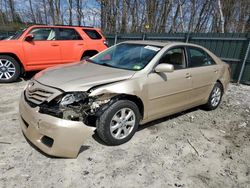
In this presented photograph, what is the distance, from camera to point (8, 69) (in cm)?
631

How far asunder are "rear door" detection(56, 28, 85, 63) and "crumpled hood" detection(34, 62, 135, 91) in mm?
3751

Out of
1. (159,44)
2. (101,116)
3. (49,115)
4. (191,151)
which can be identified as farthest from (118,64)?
(191,151)

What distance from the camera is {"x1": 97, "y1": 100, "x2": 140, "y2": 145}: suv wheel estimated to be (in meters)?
2.94

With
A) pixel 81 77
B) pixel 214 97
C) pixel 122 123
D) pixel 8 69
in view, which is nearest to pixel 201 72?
pixel 214 97

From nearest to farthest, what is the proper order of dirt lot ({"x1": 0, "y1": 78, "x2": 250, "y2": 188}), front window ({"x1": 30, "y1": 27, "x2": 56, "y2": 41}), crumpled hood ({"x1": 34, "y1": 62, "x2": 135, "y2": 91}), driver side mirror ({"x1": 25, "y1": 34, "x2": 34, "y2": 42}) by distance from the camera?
dirt lot ({"x1": 0, "y1": 78, "x2": 250, "y2": 188}) → crumpled hood ({"x1": 34, "y1": 62, "x2": 135, "y2": 91}) → driver side mirror ({"x1": 25, "y1": 34, "x2": 34, "y2": 42}) → front window ({"x1": 30, "y1": 27, "x2": 56, "y2": 41})

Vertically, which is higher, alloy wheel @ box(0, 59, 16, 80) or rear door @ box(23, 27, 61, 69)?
rear door @ box(23, 27, 61, 69)

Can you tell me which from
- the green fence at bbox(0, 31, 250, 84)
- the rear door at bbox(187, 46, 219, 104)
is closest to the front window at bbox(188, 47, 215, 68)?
the rear door at bbox(187, 46, 219, 104)

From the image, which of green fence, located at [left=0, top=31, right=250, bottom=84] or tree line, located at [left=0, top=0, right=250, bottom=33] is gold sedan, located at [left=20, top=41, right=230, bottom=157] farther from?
tree line, located at [left=0, top=0, right=250, bottom=33]

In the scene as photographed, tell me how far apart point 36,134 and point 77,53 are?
16.1 ft

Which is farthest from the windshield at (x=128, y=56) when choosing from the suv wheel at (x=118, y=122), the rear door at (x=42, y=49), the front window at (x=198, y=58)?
the rear door at (x=42, y=49)

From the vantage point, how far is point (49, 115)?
2.68 meters

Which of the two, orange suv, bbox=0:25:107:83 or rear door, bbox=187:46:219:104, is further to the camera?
orange suv, bbox=0:25:107:83

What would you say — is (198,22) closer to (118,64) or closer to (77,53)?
(77,53)

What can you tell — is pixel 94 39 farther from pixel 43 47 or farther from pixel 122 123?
pixel 122 123
